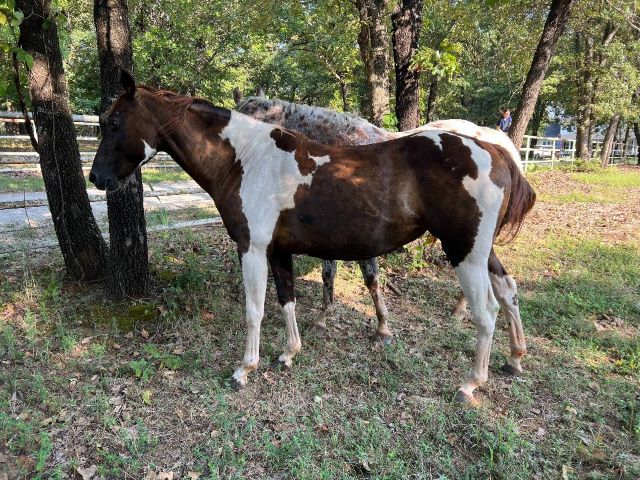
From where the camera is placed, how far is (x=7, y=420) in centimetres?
269

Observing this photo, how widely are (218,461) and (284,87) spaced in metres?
28.7

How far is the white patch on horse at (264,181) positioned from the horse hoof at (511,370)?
219cm

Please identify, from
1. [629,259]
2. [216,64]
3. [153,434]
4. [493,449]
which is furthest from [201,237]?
[216,64]

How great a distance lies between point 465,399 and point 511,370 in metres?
0.66

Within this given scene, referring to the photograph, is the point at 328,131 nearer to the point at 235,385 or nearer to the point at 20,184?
the point at 235,385

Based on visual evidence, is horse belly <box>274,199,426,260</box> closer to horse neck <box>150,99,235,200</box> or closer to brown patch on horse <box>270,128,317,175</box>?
brown patch on horse <box>270,128,317,175</box>

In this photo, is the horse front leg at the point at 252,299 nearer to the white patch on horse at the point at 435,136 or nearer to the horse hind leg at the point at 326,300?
the horse hind leg at the point at 326,300

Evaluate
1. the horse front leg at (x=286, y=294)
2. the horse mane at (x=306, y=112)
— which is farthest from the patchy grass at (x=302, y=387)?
the horse mane at (x=306, y=112)

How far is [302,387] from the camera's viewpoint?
131 inches

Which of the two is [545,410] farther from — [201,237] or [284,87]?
[284,87]

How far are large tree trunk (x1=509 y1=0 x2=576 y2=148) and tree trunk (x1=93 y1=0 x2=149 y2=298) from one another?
633cm

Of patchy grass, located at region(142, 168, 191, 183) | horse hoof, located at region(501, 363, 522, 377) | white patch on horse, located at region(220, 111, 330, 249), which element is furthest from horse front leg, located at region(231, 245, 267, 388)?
patchy grass, located at region(142, 168, 191, 183)

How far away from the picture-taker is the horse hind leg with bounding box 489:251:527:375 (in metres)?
3.51

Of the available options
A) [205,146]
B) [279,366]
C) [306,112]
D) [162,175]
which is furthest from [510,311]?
[162,175]
